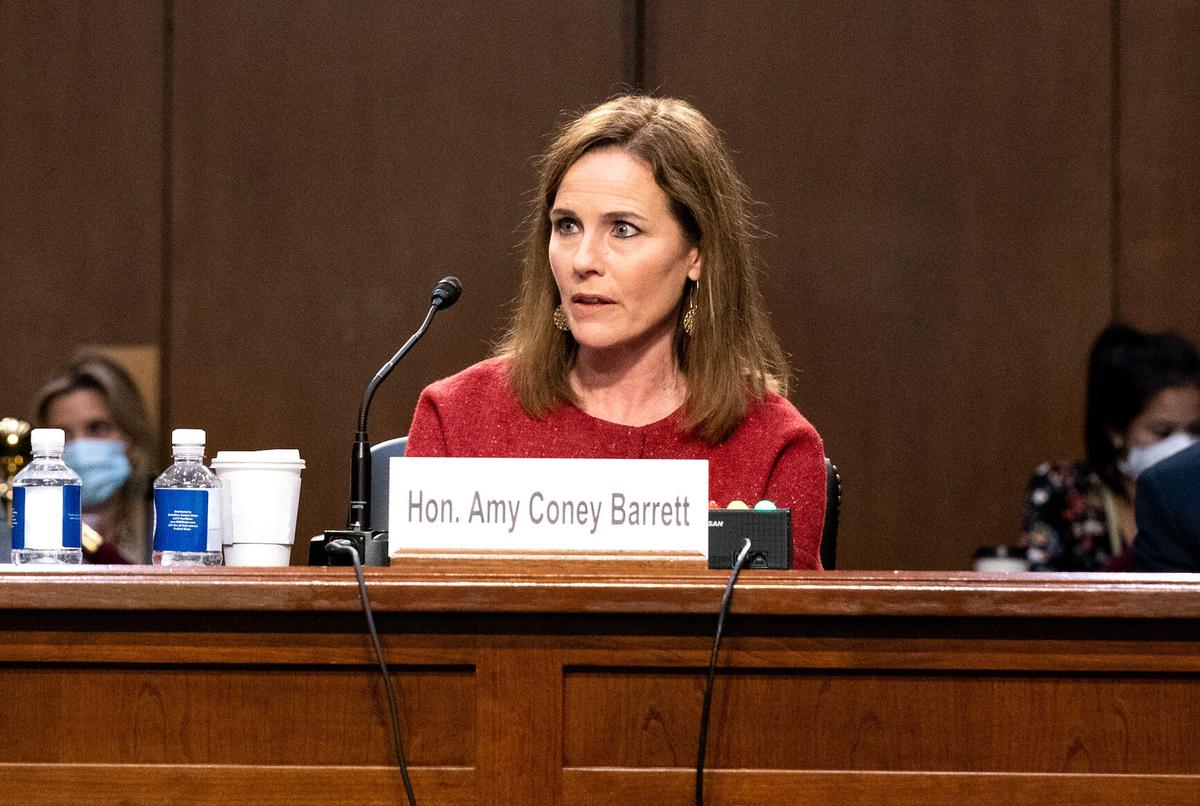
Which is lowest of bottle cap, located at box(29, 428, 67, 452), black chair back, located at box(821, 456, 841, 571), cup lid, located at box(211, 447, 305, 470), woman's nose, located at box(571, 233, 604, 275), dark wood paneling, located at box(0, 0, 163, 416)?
black chair back, located at box(821, 456, 841, 571)

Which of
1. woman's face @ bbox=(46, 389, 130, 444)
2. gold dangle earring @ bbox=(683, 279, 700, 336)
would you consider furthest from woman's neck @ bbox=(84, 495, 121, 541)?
gold dangle earring @ bbox=(683, 279, 700, 336)

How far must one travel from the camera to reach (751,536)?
141 cm

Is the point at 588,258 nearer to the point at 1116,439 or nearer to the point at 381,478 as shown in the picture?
the point at 381,478

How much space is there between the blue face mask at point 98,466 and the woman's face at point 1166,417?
8.04 feet

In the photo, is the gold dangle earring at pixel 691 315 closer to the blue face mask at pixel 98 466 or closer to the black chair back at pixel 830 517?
the black chair back at pixel 830 517

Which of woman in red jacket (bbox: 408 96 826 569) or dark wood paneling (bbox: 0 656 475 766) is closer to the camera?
dark wood paneling (bbox: 0 656 475 766)

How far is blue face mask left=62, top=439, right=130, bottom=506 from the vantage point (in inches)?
139

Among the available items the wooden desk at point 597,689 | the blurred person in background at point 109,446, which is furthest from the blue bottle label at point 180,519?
the blurred person in background at point 109,446

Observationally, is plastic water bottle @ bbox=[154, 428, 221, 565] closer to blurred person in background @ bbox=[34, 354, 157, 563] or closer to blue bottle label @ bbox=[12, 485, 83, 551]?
blue bottle label @ bbox=[12, 485, 83, 551]

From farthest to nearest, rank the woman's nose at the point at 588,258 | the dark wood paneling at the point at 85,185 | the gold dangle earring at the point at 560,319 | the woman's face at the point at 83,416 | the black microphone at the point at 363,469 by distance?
1. the dark wood paneling at the point at 85,185
2. the woman's face at the point at 83,416
3. the gold dangle earring at the point at 560,319
4. the woman's nose at the point at 588,258
5. the black microphone at the point at 363,469

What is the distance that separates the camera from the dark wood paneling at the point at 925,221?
12.8 ft

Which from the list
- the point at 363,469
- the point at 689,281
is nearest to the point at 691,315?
the point at 689,281

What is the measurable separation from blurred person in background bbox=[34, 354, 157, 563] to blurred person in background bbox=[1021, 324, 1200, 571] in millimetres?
2206

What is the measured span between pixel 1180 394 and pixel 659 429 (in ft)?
6.45
